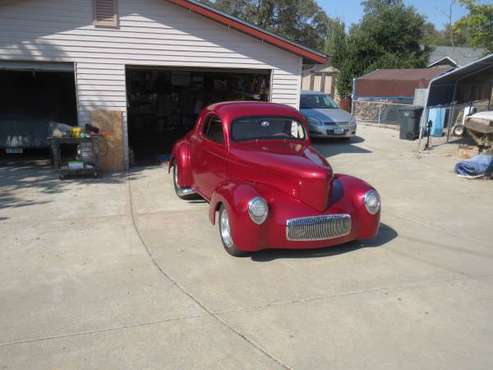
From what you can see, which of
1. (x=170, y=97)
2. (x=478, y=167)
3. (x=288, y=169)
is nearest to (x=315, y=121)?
(x=478, y=167)

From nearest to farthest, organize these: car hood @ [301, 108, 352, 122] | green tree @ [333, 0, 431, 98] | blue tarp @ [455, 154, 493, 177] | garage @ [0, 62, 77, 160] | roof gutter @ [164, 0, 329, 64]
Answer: blue tarp @ [455, 154, 493, 177], roof gutter @ [164, 0, 329, 64], garage @ [0, 62, 77, 160], car hood @ [301, 108, 352, 122], green tree @ [333, 0, 431, 98]

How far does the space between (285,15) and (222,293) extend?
4572cm

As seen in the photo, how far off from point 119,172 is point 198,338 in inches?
287

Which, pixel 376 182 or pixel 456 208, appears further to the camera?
pixel 376 182

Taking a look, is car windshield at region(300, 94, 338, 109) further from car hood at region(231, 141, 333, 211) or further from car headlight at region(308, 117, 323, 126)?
car hood at region(231, 141, 333, 211)

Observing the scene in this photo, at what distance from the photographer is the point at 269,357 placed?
352 centimetres

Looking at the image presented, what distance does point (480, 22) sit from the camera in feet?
81.4

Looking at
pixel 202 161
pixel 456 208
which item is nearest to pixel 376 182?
pixel 456 208

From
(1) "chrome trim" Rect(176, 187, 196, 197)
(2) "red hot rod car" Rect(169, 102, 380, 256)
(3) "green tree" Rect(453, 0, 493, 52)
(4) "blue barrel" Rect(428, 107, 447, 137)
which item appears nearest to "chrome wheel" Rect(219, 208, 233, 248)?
(2) "red hot rod car" Rect(169, 102, 380, 256)

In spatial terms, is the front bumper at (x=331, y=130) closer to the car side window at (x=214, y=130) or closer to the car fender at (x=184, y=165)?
the car fender at (x=184, y=165)

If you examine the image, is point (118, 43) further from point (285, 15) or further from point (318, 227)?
point (285, 15)

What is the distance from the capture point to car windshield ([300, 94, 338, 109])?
633 inches

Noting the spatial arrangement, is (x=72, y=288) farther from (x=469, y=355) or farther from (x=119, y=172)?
(x=119, y=172)

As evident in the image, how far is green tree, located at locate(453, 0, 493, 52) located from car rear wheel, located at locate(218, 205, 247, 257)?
2491cm
